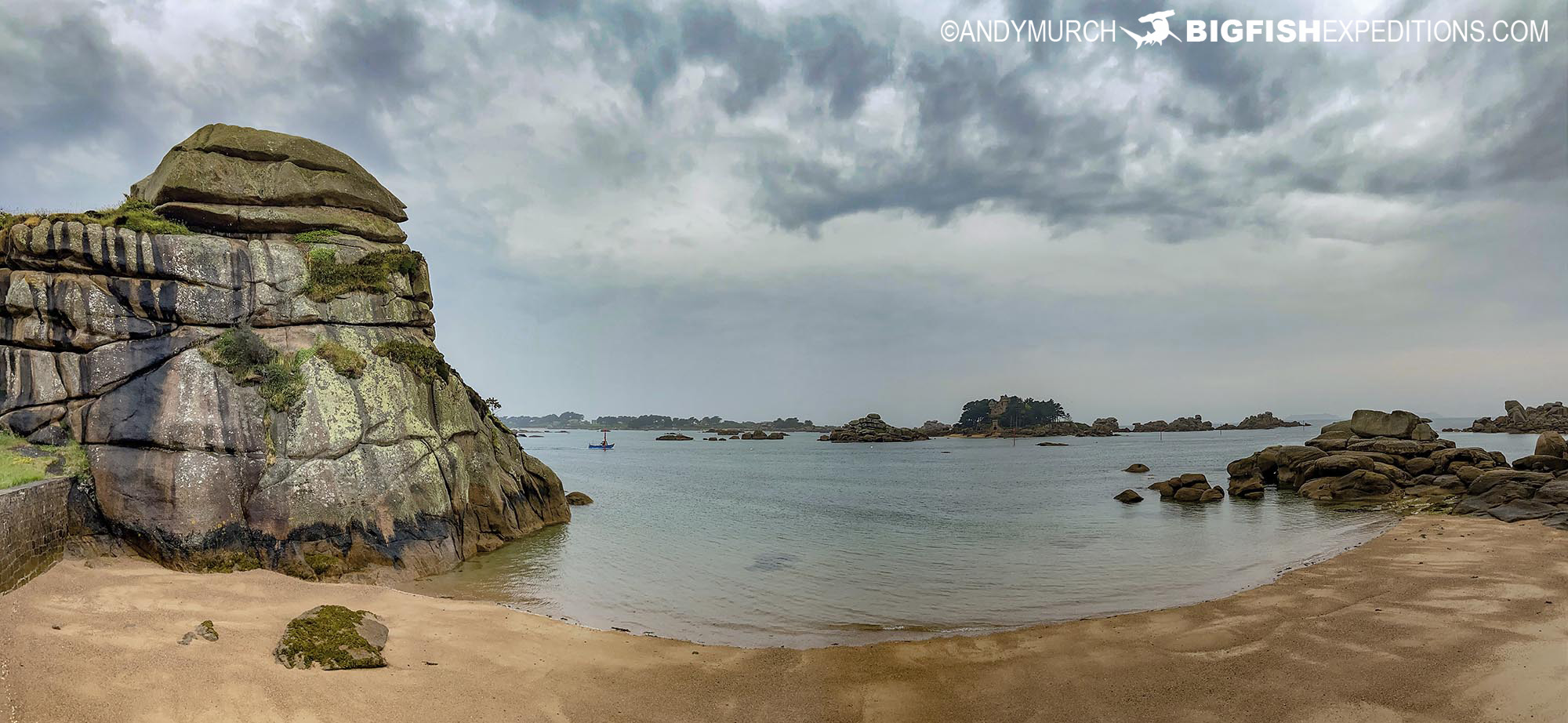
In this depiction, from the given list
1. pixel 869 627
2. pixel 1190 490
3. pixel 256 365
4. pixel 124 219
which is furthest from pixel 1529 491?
pixel 124 219

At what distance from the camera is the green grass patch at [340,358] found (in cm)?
1769

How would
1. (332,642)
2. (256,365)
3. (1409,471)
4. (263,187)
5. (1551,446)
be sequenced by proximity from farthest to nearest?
(1409,471) → (1551,446) → (263,187) → (256,365) → (332,642)

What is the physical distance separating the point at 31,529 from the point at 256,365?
5.57m

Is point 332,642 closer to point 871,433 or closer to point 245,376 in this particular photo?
point 245,376

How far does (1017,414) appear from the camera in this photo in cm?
18675

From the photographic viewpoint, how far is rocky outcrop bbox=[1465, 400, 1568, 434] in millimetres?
109062

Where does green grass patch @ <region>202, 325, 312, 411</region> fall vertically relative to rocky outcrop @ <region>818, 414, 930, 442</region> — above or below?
above

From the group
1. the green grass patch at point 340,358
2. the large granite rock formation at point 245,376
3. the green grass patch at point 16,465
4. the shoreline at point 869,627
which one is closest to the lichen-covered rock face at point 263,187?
the large granite rock formation at point 245,376

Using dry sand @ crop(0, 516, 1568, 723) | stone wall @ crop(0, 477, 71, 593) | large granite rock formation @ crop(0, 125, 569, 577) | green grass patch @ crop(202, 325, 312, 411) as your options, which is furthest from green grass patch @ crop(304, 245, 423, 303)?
dry sand @ crop(0, 516, 1568, 723)

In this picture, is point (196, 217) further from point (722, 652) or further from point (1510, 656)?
point (1510, 656)

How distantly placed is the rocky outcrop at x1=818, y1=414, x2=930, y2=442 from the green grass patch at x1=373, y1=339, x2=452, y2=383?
138m

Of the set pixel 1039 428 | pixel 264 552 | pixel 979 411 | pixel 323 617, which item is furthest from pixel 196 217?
pixel 979 411

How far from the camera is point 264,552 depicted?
15016 millimetres

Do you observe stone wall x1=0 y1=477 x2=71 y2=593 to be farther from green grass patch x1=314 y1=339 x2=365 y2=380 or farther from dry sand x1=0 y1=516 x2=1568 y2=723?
green grass patch x1=314 y1=339 x2=365 y2=380
